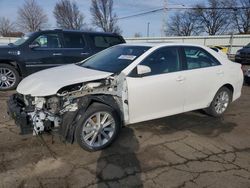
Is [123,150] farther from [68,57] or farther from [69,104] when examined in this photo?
[68,57]

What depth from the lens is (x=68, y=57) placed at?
8180mm

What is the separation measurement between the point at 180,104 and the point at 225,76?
138 cm

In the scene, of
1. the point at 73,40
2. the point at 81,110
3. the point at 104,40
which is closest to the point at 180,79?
the point at 81,110

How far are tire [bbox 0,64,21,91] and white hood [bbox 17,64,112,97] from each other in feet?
12.1

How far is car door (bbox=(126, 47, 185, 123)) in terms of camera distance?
13.6 ft

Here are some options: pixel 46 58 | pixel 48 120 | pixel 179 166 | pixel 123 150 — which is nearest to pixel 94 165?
pixel 123 150

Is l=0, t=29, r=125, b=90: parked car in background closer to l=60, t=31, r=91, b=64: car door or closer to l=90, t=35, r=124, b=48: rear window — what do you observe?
l=60, t=31, r=91, b=64: car door

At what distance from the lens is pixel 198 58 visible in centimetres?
514

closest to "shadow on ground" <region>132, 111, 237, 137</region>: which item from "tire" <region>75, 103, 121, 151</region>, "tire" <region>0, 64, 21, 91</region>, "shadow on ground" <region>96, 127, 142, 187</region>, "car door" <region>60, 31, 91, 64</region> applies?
"shadow on ground" <region>96, 127, 142, 187</region>

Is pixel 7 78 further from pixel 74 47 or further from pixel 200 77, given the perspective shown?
pixel 200 77

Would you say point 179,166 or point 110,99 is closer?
point 179,166

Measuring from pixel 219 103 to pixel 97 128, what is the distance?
304cm

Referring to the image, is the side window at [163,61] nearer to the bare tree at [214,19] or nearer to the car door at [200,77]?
the car door at [200,77]

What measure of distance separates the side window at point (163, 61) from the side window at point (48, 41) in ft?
14.6
